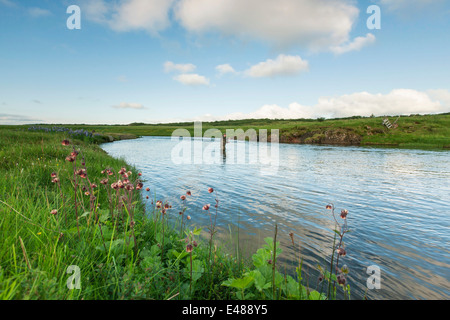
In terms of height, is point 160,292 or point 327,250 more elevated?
point 160,292

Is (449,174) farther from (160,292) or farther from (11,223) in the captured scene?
(11,223)

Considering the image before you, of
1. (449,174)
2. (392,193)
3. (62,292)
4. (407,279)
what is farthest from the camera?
(449,174)

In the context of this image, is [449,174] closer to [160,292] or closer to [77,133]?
[160,292]

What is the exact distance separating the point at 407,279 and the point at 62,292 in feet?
19.9

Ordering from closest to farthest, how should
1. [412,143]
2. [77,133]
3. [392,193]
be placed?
[392,193] < [77,133] < [412,143]

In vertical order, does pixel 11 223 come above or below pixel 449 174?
above

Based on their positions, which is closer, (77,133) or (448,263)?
(448,263)

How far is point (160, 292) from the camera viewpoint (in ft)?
9.08
